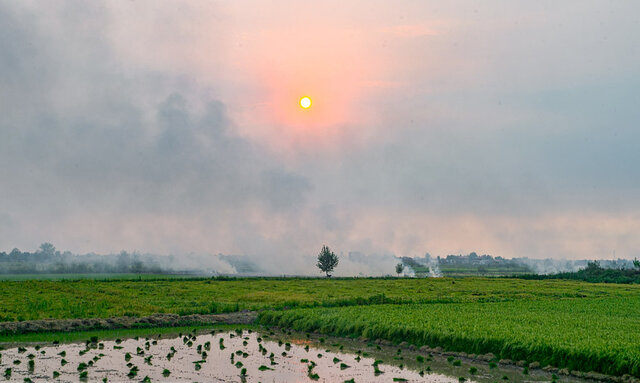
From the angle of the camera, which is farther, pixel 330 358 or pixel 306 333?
pixel 306 333

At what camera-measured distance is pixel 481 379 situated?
2475 centimetres

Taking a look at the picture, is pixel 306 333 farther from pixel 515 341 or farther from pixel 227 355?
pixel 515 341

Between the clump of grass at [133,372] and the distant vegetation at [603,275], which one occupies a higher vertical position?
the distant vegetation at [603,275]

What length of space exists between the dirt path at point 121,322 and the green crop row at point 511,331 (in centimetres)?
287

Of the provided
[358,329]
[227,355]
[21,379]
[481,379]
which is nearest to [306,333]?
[358,329]

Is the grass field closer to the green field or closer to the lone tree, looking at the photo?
the green field

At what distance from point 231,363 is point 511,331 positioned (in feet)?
46.7

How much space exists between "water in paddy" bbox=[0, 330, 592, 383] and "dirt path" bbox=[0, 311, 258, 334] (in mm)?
5719

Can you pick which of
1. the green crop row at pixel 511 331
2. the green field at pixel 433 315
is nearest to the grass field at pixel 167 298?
the green field at pixel 433 315

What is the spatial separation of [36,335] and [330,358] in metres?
19.2

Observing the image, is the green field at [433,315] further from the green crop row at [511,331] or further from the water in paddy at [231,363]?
the water in paddy at [231,363]

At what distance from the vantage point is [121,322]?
1638 inches

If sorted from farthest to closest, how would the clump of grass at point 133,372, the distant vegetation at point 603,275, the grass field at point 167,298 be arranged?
the distant vegetation at point 603,275 → the grass field at point 167,298 → the clump of grass at point 133,372

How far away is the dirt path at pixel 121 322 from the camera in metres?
38.2
